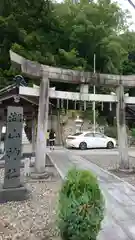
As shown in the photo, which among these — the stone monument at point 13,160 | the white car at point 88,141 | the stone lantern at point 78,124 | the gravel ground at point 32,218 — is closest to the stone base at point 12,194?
the stone monument at point 13,160

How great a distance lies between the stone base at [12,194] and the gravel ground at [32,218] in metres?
0.16

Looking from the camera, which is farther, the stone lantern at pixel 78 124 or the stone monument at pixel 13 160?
the stone lantern at pixel 78 124

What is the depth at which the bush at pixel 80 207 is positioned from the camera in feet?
11.3

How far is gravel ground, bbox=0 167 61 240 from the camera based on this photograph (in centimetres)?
429

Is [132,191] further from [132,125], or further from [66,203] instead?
[132,125]

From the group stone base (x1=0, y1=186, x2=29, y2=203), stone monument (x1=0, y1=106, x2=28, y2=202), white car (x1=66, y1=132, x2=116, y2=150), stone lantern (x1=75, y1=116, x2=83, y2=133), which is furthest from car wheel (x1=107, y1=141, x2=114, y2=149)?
stone base (x1=0, y1=186, x2=29, y2=203)

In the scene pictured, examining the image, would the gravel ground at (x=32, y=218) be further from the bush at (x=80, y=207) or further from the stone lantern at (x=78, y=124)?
the stone lantern at (x=78, y=124)

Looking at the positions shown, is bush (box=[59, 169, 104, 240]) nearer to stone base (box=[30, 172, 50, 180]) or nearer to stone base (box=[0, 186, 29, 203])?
stone base (box=[0, 186, 29, 203])

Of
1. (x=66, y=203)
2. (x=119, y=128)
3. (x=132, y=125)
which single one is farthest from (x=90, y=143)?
(x=66, y=203)

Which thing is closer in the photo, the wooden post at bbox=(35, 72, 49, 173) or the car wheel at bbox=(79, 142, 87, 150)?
the wooden post at bbox=(35, 72, 49, 173)

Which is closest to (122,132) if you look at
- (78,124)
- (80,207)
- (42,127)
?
(42,127)

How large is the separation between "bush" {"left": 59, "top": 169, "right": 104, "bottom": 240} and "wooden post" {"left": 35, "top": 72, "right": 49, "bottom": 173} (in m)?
5.41

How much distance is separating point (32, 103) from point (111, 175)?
17.7 ft

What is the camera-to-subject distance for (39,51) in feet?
71.9
